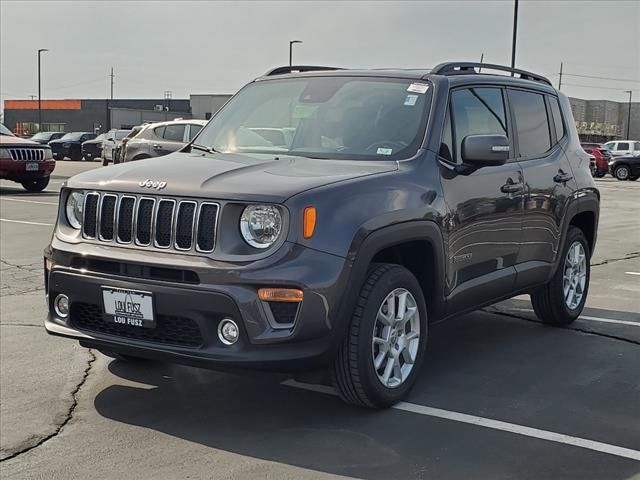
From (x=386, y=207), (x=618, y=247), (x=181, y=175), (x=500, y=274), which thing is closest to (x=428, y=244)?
(x=386, y=207)

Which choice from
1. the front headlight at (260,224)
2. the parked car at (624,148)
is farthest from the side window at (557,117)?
the parked car at (624,148)

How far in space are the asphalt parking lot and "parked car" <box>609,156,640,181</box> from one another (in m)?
31.3

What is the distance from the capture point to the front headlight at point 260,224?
152 inches

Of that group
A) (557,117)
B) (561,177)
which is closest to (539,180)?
(561,177)

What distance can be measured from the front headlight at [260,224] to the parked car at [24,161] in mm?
15842

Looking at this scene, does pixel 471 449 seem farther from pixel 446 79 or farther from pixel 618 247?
pixel 618 247

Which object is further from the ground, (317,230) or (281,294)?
(317,230)

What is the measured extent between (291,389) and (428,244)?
3.89ft

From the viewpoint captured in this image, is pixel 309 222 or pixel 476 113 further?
pixel 476 113

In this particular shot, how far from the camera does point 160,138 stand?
1894 centimetres

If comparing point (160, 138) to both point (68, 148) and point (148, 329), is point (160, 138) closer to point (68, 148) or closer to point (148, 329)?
point (148, 329)

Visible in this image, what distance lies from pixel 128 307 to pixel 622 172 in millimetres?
34929

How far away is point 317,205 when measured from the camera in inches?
153

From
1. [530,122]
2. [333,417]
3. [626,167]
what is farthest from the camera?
[626,167]
